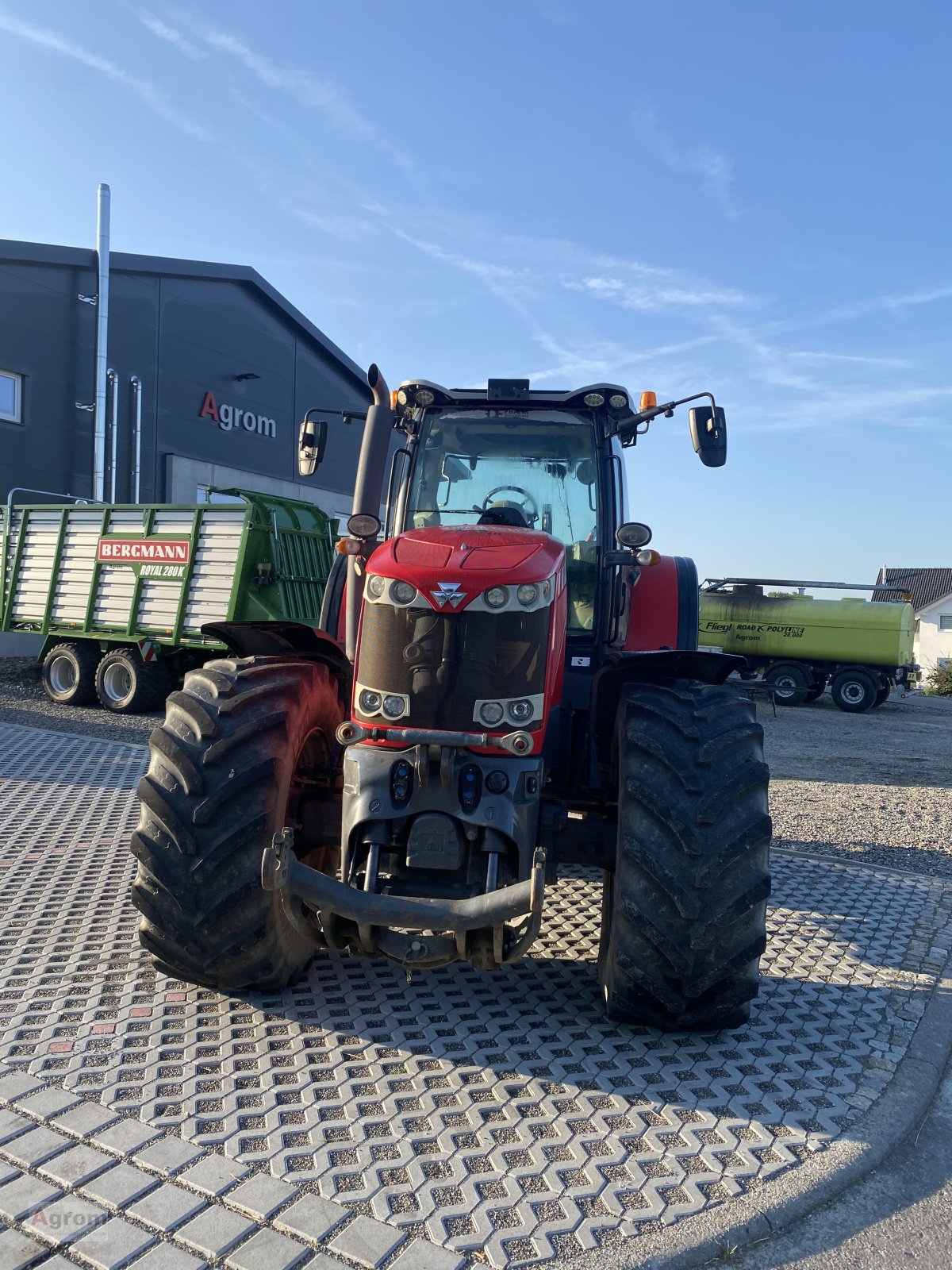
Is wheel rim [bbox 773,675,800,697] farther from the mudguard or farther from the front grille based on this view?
the front grille

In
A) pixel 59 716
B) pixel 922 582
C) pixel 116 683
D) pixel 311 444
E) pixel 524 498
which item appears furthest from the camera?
pixel 922 582

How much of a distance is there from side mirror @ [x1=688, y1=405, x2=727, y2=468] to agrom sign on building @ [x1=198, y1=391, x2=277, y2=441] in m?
17.4

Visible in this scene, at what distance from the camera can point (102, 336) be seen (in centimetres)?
1692

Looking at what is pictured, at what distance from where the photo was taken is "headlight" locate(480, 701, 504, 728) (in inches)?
130

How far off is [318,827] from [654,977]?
146cm

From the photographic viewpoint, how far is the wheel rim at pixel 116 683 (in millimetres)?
11633

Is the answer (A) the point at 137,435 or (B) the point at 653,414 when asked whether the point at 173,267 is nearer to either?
(A) the point at 137,435

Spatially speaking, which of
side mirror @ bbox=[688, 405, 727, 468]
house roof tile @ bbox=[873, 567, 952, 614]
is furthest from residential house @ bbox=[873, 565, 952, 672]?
side mirror @ bbox=[688, 405, 727, 468]

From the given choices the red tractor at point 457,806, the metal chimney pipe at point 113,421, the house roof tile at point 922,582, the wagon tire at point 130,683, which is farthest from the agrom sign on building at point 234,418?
the house roof tile at point 922,582

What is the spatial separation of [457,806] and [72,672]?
10.3 metres

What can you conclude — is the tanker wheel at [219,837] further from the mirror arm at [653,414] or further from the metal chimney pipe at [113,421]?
the metal chimney pipe at [113,421]

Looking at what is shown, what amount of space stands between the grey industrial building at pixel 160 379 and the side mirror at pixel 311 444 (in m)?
12.6

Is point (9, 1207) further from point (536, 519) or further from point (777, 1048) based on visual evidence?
point (536, 519)

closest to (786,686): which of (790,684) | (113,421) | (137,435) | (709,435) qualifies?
(790,684)
